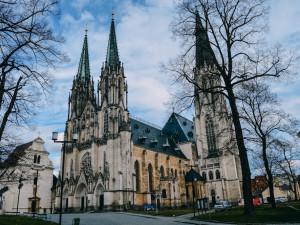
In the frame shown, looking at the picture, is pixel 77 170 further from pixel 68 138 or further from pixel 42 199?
pixel 42 199

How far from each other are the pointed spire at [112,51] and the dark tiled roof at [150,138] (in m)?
12.1

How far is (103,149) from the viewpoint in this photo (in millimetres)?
44094

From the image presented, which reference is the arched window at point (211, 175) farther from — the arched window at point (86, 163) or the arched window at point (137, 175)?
the arched window at point (86, 163)

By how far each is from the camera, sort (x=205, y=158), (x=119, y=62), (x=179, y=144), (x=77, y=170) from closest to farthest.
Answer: (x=77, y=170), (x=119, y=62), (x=205, y=158), (x=179, y=144)

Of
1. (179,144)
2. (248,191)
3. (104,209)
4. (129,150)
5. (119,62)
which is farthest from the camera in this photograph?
(179,144)

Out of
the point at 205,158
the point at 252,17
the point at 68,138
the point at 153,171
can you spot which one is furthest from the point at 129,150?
the point at 252,17

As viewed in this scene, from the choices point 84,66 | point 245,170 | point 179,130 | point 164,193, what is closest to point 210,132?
point 179,130

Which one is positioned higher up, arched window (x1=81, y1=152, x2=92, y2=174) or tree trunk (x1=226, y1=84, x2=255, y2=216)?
arched window (x1=81, y1=152, x2=92, y2=174)

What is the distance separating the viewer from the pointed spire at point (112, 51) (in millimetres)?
50062

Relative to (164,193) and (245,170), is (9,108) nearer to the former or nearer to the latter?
(245,170)

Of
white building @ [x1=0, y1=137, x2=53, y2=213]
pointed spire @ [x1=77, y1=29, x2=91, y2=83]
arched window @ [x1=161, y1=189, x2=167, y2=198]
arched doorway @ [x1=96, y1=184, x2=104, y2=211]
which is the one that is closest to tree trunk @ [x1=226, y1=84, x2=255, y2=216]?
arched doorway @ [x1=96, y1=184, x2=104, y2=211]

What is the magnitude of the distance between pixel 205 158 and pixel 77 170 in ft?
88.1

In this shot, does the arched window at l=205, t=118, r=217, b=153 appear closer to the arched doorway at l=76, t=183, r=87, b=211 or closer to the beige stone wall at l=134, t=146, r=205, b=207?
the beige stone wall at l=134, t=146, r=205, b=207

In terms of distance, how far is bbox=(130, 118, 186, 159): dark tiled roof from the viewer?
49.6 m
